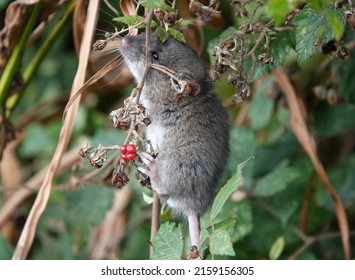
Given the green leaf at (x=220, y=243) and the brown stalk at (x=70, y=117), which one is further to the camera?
the brown stalk at (x=70, y=117)

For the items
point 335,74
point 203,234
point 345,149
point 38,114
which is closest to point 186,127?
point 203,234

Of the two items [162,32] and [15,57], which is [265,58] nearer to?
[162,32]

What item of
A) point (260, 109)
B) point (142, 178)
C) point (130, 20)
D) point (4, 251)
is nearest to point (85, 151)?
point (142, 178)

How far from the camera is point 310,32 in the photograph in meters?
2.23

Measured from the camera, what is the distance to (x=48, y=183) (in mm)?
2506

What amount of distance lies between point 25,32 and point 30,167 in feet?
6.73

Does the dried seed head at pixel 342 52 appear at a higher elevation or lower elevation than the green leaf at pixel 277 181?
lower

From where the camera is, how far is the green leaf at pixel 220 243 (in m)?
1.97

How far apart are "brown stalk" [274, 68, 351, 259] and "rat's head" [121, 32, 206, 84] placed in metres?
0.84

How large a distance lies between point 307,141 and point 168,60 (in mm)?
970

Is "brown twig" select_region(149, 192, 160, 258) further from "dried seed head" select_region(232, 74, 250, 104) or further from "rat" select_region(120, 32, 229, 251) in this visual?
"dried seed head" select_region(232, 74, 250, 104)

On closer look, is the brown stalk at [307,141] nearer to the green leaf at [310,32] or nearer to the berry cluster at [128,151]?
the green leaf at [310,32]

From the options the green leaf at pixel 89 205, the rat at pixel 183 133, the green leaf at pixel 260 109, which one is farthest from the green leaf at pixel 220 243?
the green leaf at pixel 260 109

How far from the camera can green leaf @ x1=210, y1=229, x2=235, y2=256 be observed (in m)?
1.97
